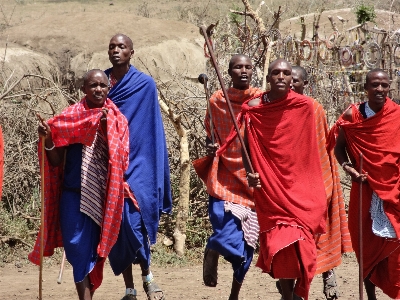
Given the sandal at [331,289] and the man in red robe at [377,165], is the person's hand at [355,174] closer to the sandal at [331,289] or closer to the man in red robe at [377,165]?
the man in red robe at [377,165]

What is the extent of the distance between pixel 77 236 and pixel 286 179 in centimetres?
158

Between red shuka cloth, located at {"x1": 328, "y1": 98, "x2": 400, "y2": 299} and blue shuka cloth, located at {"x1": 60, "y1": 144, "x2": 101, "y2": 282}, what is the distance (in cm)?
207

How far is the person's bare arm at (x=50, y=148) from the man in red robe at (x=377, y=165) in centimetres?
220

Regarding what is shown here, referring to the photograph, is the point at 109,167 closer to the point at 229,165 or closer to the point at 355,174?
the point at 229,165

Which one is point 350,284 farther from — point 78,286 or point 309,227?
point 78,286

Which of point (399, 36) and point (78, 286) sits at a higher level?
point (399, 36)

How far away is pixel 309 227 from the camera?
18.9 ft

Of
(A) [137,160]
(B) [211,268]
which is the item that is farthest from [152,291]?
(A) [137,160]

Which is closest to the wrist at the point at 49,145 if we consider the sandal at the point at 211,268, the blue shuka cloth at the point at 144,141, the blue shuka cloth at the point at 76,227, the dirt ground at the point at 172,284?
the blue shuka cloth at the point at 76,227

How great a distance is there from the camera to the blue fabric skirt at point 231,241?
6.34 meters

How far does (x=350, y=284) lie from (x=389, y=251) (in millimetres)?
1296

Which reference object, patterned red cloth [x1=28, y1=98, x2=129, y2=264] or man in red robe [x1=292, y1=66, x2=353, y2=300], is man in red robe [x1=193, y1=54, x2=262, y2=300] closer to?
man in red robe [x1=292, y1=66, x2=353, y2=300]

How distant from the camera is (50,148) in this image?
5.73m

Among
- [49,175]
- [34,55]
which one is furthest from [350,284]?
[34,55]
